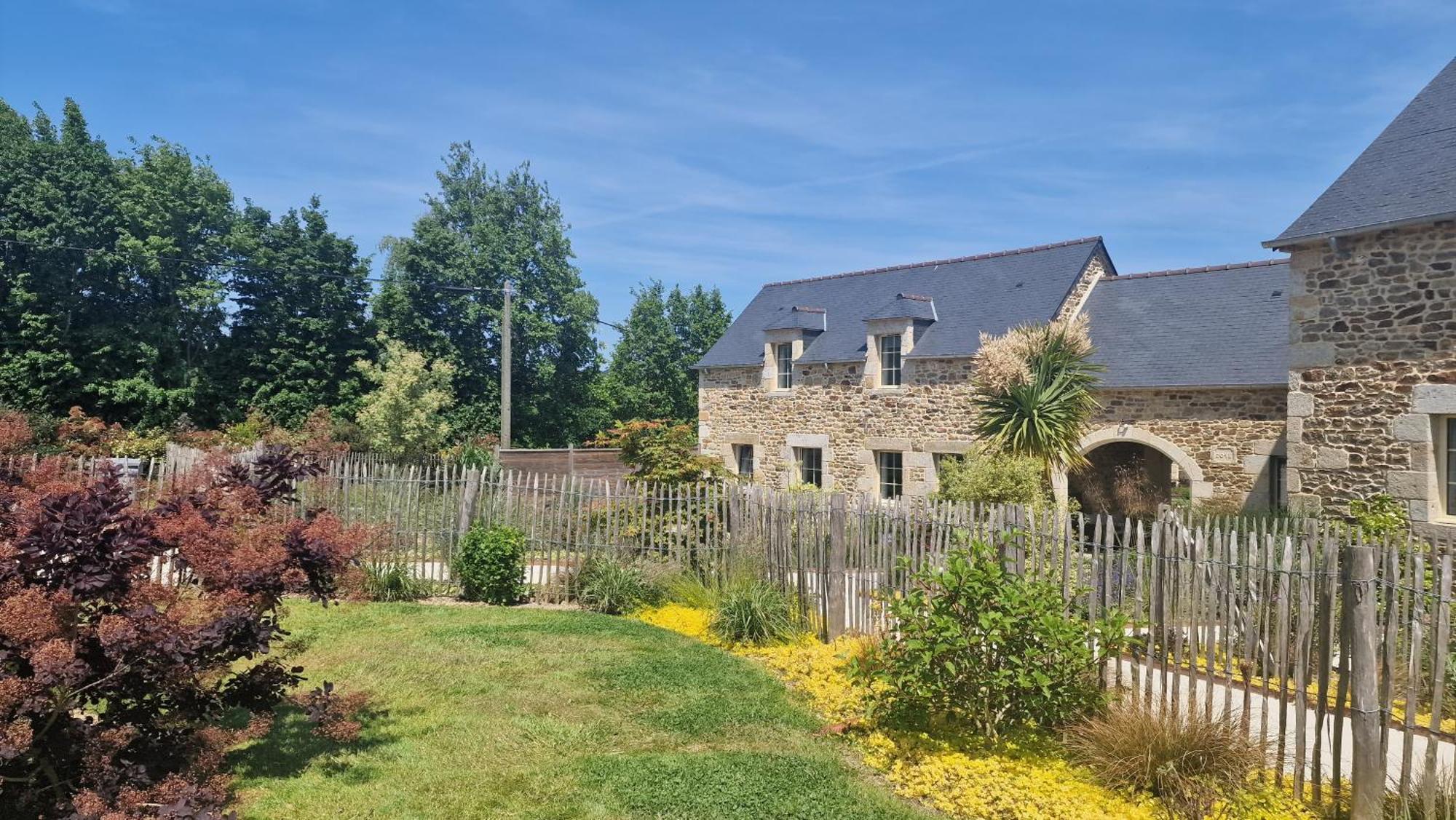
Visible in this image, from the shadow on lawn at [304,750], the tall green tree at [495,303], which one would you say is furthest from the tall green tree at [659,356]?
the shadow on lawn at [304,750]

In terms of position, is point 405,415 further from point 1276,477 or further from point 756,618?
point 1276,477

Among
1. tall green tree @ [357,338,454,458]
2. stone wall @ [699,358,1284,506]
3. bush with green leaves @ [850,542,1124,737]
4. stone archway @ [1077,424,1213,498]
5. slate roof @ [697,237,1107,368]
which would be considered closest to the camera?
bush with green leaves @ [850,542,1124,737]

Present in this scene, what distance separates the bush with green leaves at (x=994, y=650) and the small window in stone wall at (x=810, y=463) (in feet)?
51.1

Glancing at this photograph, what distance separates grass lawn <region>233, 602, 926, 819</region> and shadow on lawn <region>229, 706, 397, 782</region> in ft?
0.05

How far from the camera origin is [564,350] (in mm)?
38938

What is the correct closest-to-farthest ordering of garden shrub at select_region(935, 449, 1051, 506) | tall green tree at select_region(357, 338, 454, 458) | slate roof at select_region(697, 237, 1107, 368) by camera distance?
garden shrub at select_region(935, 449, 1051, 506)
slate roof at select_region(697, 237, 1107, 368)
tall green tree at select_region(357, 338, 454, 458)

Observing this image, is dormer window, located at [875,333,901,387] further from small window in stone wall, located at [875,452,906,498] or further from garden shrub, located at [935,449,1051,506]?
garden shrub, located at [935,449,1051,506]

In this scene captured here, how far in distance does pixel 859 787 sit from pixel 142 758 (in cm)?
384

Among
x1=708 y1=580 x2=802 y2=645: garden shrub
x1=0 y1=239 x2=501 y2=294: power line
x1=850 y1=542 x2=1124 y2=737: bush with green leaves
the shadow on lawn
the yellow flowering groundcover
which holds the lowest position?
the shadow on lawn

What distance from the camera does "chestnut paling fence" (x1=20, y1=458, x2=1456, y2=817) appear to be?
16.0 feet

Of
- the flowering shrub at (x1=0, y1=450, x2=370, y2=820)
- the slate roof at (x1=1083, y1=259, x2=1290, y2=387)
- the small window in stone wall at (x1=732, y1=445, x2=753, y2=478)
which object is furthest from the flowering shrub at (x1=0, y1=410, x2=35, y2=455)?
the slate roof at (x1=1083, y1=259, x2=1290, y2=387)

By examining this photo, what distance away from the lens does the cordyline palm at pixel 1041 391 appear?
562 inches

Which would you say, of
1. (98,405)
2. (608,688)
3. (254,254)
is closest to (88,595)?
(608,688)

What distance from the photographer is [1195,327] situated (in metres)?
16.6
